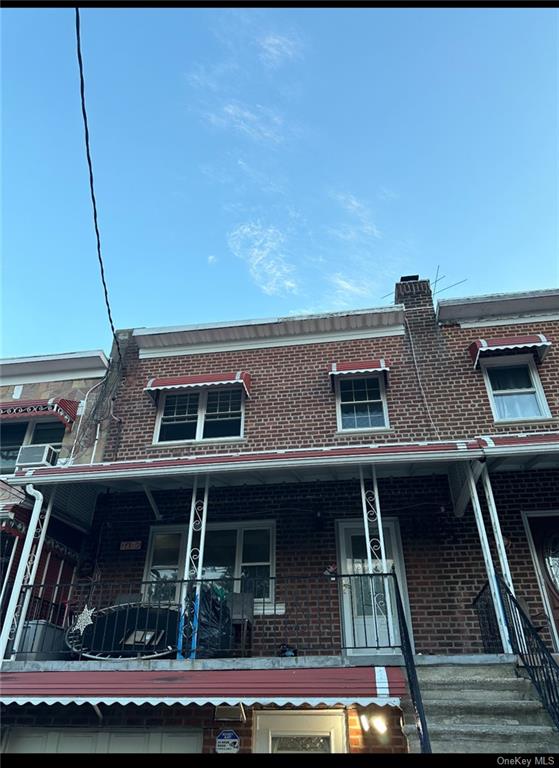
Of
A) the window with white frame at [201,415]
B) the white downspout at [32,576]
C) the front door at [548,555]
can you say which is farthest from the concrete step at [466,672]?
the window with white frame at [201,415]

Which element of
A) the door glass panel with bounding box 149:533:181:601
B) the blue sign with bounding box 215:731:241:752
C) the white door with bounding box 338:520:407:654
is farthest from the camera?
the door glass panel with bounding box 149:533:181:601

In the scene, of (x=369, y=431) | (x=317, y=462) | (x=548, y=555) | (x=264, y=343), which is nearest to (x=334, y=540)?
(x=317, y=462)

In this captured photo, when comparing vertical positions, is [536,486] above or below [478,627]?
above

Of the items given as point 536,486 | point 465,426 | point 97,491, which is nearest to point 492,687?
point 536,486

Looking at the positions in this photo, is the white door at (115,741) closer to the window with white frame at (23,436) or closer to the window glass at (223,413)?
the window glass at (223,413)

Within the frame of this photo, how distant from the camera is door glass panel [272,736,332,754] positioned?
274 inches

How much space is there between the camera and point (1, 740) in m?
7.50

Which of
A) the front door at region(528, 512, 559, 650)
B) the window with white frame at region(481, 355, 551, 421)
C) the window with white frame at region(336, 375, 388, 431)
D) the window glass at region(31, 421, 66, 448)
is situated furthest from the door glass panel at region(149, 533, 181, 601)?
the window with white frame at region(481, 355, 551, 421)

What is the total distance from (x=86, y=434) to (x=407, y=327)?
6.96m

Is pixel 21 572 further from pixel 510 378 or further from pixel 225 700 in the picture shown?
pixel 510 378

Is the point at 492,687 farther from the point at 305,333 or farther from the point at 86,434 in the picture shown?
the point at 86,434

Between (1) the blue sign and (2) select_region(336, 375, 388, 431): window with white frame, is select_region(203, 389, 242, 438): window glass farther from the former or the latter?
(1) the blue sign

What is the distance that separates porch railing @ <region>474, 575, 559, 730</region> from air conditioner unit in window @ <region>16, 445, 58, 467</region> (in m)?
8.07

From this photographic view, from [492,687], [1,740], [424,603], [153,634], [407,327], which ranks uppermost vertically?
[407,327]
